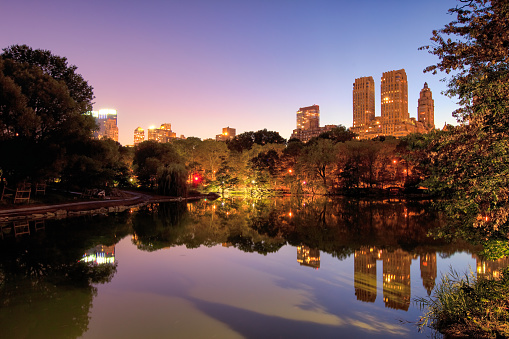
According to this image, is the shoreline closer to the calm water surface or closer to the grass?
the calm water surface

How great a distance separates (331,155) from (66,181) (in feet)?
129

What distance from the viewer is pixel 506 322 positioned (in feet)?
19.9

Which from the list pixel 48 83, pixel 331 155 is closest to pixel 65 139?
Result: pixel 48 83

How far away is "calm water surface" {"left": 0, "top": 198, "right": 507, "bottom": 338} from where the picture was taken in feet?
24.4

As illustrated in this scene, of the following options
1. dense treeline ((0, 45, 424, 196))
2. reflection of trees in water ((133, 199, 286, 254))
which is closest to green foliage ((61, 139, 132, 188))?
dense treeline ((0, 45, 424, 196))

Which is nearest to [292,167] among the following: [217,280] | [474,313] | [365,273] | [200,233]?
[200,233]

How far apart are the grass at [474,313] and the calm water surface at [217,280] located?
58 centimetres

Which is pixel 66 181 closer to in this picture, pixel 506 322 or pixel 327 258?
pixel 327 258

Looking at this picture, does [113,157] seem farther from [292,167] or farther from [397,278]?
[292,167]

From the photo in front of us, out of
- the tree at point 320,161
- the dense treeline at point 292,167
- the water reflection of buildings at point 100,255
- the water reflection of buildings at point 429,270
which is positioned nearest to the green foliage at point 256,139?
the dense treeline at point 292,167

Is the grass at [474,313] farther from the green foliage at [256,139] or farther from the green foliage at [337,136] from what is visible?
the green foliage at [256,139]

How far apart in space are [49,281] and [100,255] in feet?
12.4

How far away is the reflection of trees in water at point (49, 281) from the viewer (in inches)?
289

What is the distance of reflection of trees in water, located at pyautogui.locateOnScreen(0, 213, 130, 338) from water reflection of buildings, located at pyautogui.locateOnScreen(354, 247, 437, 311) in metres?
7.43
